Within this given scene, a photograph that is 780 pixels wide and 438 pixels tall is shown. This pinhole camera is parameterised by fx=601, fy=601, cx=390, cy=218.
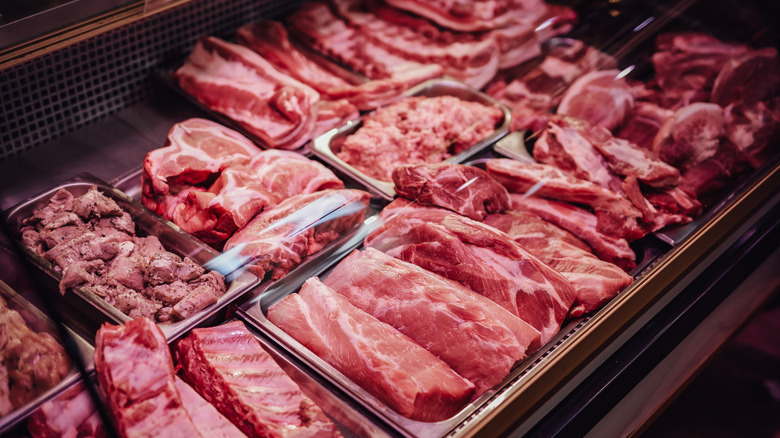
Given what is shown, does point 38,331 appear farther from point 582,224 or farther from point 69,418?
point 582,224

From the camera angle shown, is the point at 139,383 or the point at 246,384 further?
the point at 246,384

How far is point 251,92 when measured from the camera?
10.4ft

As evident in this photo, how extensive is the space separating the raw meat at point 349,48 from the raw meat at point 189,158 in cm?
115

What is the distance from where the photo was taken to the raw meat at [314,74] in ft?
11.3

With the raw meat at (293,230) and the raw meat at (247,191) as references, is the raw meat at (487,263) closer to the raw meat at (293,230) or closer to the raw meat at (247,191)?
the raw meat at (293,230)

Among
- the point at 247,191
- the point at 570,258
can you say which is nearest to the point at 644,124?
the point at 570,258

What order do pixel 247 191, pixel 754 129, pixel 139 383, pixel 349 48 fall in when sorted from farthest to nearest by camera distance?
pixel 349 48, pixel 754 129, pixel 247 191, pixel 139 383

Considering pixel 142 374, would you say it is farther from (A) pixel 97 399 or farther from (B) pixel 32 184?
(B) pixel 32 184

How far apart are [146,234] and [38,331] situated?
2.37 feet

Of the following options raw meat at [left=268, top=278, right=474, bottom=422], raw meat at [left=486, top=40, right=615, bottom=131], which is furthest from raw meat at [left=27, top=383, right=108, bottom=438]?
raw meat at [left=486, top=40, right=615, bottom=131]

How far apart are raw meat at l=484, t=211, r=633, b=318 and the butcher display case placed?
5 cm

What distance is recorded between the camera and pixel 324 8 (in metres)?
4.05

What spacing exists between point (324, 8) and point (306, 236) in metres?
2.21

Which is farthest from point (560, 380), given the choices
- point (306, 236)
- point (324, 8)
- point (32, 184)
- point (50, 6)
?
point (324, 8)
